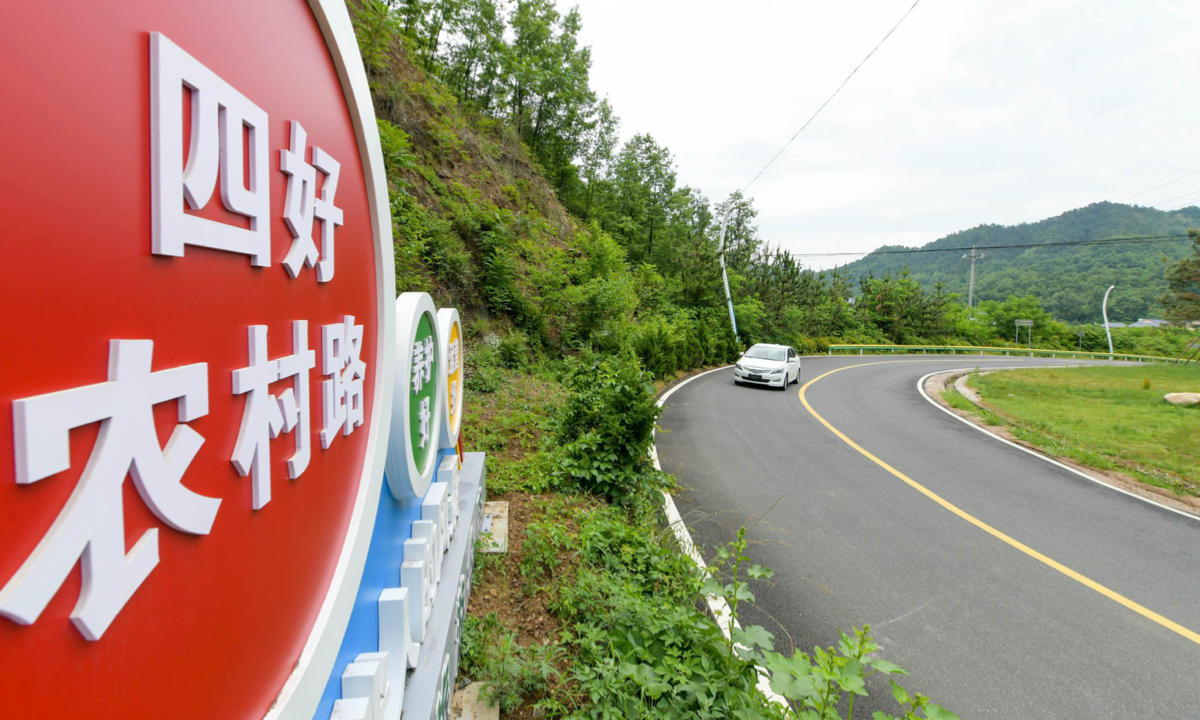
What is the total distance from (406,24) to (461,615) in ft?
77.5

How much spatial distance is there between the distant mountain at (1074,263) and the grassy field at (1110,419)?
40325mm

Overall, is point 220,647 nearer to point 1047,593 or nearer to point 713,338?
point 1047,593

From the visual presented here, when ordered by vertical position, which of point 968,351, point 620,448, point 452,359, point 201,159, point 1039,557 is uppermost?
point 201,159

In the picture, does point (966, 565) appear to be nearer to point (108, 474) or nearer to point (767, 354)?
point (108, 474)

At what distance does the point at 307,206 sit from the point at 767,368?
1405cm

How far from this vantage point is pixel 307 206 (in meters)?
1.16

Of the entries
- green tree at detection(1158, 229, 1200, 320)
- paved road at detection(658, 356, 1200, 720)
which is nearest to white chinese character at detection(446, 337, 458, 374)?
paved road at detection(658, 356, 1200, 720)

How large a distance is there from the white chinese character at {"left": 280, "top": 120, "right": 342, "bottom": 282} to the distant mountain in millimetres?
61668

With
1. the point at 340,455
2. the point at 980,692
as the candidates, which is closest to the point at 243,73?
the point at 340,455

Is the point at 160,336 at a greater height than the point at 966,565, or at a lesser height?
greater

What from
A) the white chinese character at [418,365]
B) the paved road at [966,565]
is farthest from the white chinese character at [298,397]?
the paved road at [966,565]

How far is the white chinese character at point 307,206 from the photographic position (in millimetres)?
1100

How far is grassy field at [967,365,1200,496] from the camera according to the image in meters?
8.26

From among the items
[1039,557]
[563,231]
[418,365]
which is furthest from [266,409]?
[563,231]
